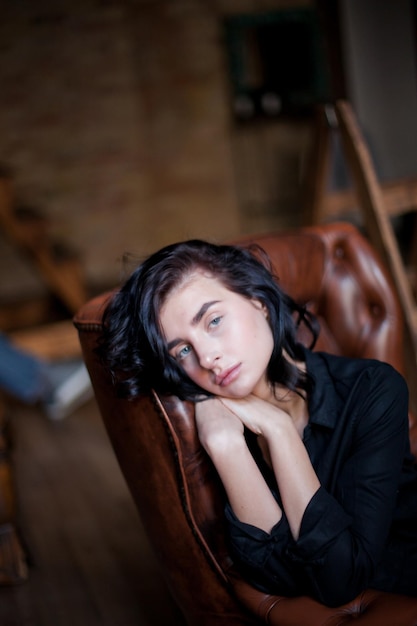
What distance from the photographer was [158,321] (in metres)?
1.48

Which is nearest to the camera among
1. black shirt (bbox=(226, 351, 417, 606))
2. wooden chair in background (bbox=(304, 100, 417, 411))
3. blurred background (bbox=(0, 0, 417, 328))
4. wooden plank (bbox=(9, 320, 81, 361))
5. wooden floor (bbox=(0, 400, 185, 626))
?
black shirt (bbox=(226, 351, 417, 606))

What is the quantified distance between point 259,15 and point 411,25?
1.34 meters

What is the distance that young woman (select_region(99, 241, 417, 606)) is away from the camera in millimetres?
1398

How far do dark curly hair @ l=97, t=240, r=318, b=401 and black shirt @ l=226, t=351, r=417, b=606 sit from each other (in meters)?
0.10

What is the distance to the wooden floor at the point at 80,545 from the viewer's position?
2.43 m

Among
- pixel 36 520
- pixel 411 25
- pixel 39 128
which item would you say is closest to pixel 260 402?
pixel 36 520

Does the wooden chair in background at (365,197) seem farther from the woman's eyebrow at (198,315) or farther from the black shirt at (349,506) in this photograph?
the woman's eyebrow at (198,315)

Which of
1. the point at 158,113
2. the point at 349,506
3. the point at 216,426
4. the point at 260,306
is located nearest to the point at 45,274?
the point at 158,113

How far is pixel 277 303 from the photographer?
1.62 metres

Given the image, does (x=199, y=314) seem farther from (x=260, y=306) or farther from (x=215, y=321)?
(x=260, y=306)

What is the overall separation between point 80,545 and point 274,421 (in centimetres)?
173

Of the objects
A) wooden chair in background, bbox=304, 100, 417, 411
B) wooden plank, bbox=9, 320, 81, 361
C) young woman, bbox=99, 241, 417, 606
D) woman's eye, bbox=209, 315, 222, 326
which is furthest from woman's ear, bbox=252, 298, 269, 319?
wooden plank, bbox=9, 320, 81, 361

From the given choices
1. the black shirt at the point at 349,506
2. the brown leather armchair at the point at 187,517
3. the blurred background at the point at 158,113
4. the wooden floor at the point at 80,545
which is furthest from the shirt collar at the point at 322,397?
the blurred background at the point at 158,113

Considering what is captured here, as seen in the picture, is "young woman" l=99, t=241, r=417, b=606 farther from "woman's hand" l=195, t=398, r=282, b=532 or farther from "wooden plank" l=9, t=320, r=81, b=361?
"wooden plank" l=9, t=320, r=81, b=361
